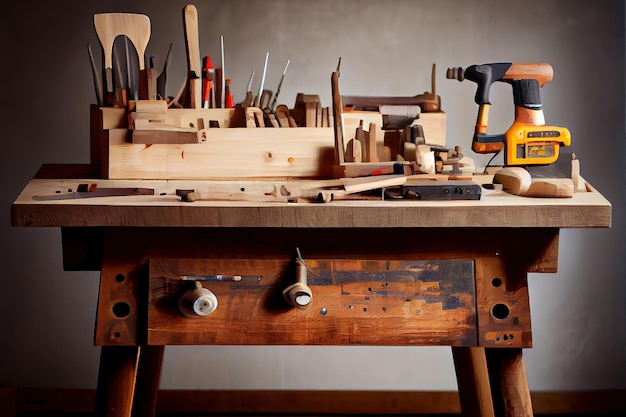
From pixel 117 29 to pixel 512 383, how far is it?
129 cm

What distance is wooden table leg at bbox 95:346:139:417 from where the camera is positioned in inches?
72.6

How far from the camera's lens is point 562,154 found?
2.00 m

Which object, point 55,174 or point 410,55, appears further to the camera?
point 410,55

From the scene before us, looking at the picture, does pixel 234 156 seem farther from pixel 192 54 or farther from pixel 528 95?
pixel 528 95

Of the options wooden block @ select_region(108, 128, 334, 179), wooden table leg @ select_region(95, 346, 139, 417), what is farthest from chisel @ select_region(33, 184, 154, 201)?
wooden table leg @ select_region(95, 346, 139, 417)

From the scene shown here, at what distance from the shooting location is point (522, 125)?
6.56 ft

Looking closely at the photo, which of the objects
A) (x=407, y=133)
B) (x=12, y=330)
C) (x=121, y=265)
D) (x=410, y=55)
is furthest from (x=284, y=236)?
(x=12, y=330)

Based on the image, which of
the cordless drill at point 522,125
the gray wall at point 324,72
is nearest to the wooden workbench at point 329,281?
the cordless drill at point 522,125

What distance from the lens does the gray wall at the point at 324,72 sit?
9.75 feet

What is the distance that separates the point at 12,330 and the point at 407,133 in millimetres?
1833

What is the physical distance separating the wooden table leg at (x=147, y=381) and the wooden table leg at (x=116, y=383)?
645 millimetres

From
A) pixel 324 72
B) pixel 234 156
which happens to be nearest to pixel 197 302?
pixel 234 156

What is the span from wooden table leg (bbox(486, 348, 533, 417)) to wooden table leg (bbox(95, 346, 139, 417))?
82 centimetres

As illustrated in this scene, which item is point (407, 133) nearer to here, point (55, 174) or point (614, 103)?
point (55, 174)
